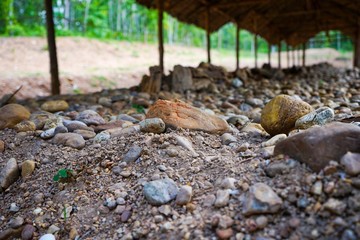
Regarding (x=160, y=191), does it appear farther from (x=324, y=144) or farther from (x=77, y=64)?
(x=77, y=64)

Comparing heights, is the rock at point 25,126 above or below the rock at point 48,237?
above

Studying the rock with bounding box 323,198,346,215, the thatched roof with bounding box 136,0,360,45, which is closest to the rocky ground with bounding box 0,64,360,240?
the rock with bounding box 323,198,346,215

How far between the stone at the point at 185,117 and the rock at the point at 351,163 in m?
1.32

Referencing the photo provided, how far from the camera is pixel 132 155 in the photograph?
2.51m

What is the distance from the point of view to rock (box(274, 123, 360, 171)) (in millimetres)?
1799

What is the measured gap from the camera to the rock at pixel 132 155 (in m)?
2.49

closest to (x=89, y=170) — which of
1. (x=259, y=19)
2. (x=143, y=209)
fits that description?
(x=143, y=209)

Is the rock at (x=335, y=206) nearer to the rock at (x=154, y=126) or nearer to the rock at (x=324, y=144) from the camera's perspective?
the rock at (x=324, y=144)

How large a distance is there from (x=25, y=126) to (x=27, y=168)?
0.85 metres

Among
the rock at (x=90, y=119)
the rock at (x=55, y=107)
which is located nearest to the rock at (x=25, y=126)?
the rock at (x=90, y=119)

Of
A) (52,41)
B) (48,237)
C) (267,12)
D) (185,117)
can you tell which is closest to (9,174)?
(48,237)

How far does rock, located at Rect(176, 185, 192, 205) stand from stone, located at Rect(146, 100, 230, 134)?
38.8 inches

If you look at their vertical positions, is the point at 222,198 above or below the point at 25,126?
below

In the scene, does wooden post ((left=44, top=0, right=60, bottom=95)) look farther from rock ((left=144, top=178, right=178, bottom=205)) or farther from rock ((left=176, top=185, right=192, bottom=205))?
rock ((left=176, top=185, right=192, bottom=205))
